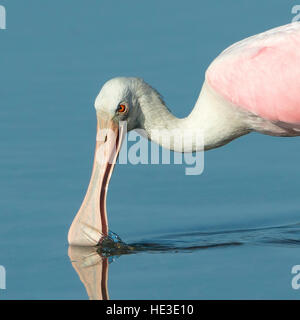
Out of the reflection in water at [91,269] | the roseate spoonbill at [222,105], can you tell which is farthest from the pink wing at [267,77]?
the reflection in water at [91,269]

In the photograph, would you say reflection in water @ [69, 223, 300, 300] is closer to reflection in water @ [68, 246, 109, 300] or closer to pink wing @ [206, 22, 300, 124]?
reflection in water @ [68, 246, 109, 300]

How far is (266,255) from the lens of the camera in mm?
10281

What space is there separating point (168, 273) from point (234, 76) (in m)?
1.83

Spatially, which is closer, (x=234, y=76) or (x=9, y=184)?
(x=234, y=76)

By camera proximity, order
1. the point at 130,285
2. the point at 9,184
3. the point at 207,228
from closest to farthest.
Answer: the point at 130,285
the point at 207,228
the point at 9,184

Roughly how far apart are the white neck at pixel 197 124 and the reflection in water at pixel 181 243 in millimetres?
864

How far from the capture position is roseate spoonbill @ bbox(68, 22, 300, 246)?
1018 cm

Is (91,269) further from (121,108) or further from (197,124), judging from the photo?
(197,124)

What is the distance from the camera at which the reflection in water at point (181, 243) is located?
1030cm

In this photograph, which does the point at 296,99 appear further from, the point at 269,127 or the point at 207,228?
the point at 207,228

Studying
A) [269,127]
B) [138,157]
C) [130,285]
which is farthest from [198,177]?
[130,285]

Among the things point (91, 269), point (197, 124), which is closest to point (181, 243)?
point (91, 269)

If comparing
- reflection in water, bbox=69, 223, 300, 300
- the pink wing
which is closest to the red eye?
the pink wing

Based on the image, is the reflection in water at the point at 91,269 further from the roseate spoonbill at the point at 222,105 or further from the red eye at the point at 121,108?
the red eye at the point at 121,108
